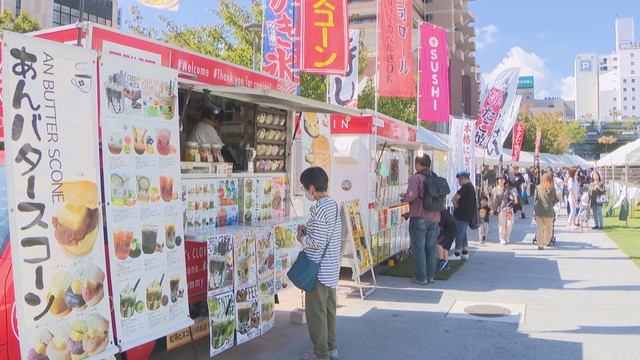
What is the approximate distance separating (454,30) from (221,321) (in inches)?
2587

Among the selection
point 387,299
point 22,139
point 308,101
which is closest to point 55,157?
point 22,139

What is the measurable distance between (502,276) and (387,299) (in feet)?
8.99

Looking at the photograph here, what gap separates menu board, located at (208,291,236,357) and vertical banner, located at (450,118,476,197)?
8367 mm

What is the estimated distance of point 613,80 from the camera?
509ft

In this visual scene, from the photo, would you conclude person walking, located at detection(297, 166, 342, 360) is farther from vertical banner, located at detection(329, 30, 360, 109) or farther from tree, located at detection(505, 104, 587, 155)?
tree, located at detection(505, 104, 587, 155)

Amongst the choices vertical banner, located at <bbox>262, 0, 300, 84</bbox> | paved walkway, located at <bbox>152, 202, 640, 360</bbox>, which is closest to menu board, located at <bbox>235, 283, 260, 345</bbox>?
paved walkway, located at <bbox>152, 202, 640, 360</bbox>

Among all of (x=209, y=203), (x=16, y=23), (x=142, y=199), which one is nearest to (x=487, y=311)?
(x=209, y=203)

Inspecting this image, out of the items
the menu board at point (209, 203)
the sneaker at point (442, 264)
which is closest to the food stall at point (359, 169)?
the sneaker at point (442, 264)

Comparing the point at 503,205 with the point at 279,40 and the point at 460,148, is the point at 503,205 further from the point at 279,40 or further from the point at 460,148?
the point at 279,40

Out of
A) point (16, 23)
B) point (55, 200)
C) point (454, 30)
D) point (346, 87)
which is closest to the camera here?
point (55, 200)

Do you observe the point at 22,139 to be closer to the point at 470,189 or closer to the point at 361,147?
the point at 361,147

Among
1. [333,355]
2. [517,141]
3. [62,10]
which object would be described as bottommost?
[333,355]

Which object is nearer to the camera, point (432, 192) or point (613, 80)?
point (432, 192)

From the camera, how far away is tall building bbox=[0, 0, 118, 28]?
3962 cm
